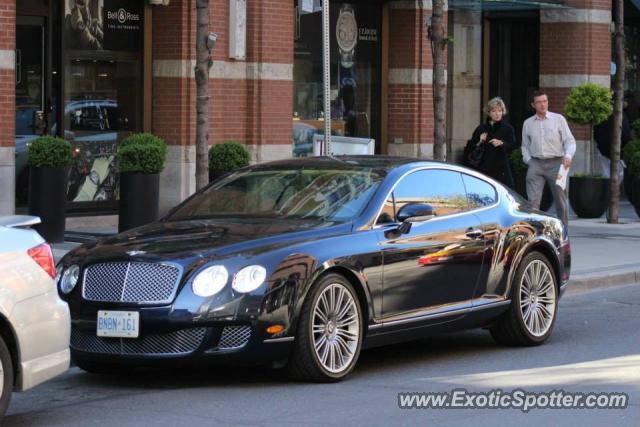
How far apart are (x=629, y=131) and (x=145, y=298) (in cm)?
1580

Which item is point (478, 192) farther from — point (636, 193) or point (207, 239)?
point (636, 193)

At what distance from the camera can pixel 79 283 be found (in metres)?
8.37

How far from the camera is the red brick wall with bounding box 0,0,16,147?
1577 centimetres

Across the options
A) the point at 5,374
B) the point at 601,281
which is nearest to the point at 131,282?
the point at 5,374

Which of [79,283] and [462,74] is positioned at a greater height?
[462,74]

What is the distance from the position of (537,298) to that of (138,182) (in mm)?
6073

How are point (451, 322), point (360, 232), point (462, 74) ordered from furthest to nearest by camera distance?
point (462, 74) → point (451, 322) → point (360, 232)

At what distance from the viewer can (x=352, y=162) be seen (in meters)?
9.84

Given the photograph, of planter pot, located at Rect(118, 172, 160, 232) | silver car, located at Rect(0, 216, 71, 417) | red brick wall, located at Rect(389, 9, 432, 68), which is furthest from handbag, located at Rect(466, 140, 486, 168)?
silver car, located at Rect(0, 216, 71, 417)

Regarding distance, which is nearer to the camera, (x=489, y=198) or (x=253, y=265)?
(x=253, y=265)

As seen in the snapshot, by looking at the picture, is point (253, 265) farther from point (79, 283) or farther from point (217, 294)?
point (79, 283)

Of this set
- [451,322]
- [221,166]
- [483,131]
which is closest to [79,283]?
[451,322]

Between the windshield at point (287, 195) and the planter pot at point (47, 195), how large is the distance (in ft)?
17.4

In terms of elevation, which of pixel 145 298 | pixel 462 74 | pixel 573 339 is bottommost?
pixel 573 339
